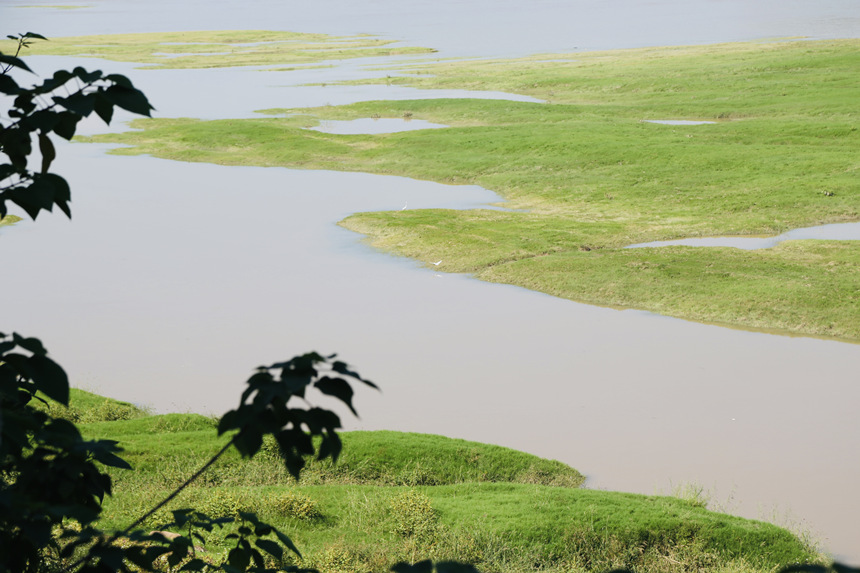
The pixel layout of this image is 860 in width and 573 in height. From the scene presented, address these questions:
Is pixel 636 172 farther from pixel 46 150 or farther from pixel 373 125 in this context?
pixel 46 150

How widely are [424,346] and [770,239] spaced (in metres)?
12.4

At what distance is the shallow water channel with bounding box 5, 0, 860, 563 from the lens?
583 inches

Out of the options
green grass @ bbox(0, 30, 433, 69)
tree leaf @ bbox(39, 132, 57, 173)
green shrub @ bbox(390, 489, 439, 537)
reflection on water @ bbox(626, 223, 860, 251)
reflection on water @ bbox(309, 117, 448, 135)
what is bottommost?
green shrub @ bbox(390, 489, 439, 537)

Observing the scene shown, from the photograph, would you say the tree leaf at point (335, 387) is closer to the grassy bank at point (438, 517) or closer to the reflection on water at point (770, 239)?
the grassy bank at point (438, 517)

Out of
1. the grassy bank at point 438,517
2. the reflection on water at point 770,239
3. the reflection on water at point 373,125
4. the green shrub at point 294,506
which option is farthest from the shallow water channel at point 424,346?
the reflection on water at point 373,125

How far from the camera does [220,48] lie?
12344cm

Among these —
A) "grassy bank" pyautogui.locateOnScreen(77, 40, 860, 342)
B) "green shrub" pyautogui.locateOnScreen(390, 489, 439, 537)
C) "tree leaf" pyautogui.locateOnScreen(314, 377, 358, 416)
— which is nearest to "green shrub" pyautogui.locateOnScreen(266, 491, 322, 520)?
"green shrub" pyautogui.locateOnScreen(390, 489, 439, 537)

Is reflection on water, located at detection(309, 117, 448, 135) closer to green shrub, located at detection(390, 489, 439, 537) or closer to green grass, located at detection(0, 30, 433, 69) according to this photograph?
green shrub, located at detection(390, 489, 439, 537)

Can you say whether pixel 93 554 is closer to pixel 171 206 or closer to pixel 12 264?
pixel 12 264

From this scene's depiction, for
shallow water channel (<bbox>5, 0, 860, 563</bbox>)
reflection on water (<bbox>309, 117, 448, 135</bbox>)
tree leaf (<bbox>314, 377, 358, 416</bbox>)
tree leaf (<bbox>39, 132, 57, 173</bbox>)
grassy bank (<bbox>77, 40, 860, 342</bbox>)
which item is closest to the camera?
tree leaf (<bbox>314, 377, 358, 416</bbox>)

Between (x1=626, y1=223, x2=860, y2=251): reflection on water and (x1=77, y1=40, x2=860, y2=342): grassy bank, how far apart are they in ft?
1.73

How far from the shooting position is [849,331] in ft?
64.3

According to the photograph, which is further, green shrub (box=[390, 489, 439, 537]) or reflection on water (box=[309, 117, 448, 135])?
reflection on water (box=[309, 117, 448, 135])

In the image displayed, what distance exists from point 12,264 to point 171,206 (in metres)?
8.16
